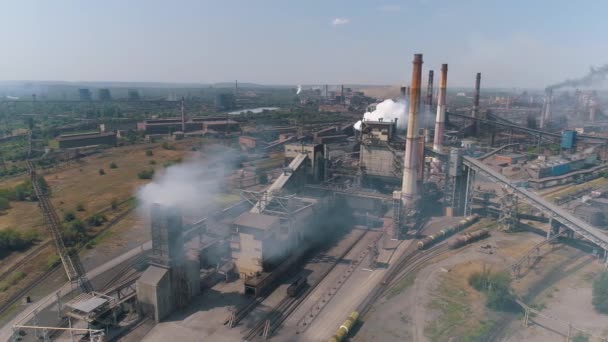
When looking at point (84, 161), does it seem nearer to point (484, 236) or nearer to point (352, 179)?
point (352, 179)

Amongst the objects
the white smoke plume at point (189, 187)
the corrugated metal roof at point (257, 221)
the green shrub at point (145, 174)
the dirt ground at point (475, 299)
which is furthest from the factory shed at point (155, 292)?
the green shrub at point (145, 174)

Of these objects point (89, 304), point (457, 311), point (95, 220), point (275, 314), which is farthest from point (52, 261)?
point (457, 311)

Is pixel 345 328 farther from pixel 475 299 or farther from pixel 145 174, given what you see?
pixel 145 174

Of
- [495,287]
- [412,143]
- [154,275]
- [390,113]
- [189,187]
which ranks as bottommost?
[495,287]

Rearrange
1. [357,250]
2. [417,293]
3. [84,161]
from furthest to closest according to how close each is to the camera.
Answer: [84,161], [357,250], [417,293]

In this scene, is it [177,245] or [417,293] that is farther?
[417,293]

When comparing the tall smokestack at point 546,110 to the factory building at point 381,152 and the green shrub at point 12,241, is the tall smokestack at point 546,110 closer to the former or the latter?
the factory building at point 381,152

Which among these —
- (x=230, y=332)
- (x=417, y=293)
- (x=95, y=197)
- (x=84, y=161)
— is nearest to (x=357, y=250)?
(x=417, y=293)
